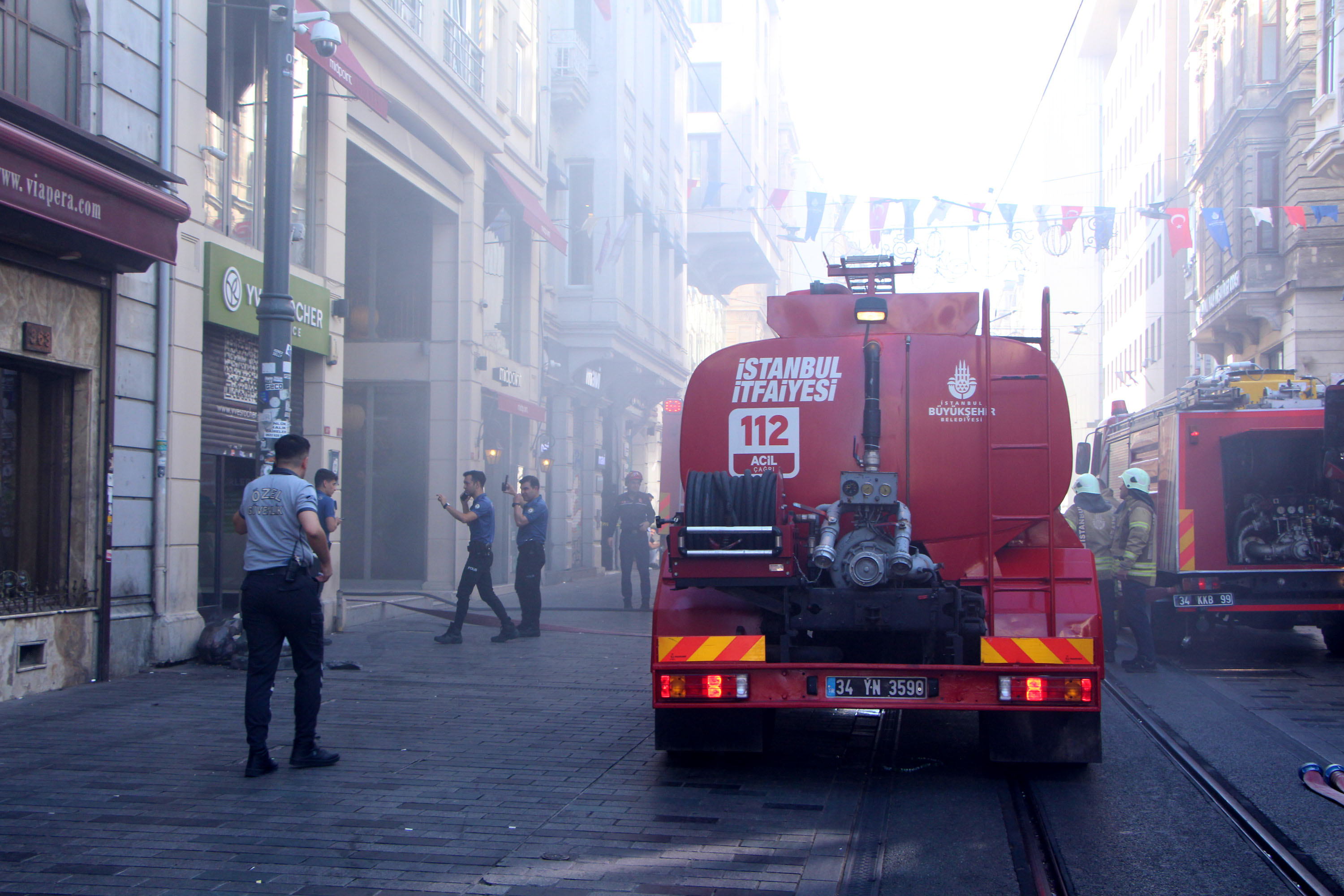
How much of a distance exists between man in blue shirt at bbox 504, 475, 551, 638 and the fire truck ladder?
705 centimetres

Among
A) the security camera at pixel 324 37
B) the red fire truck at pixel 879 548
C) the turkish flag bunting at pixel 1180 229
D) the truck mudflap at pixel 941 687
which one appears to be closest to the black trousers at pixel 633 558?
the security camera at pixel 324 37

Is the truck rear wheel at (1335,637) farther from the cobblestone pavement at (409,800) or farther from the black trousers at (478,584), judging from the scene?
the black trousers at (478,584)

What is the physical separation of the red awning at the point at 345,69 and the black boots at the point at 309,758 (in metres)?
7.52

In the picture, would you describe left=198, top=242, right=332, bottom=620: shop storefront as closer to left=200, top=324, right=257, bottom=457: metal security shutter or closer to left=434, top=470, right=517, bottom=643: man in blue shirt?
left=200, top=324, right=257, bottom=457: metal security shutter

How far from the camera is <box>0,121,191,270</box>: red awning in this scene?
7.88 metres

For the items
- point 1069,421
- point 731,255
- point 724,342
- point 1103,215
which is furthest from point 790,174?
point 1069,421

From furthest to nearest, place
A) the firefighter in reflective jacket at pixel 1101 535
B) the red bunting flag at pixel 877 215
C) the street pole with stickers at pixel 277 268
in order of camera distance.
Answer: the red bunting flag at pixel 877 215, the firefighter in reflective jacket at pixel 1101 535, the street pole with stickers at pixel 277 268

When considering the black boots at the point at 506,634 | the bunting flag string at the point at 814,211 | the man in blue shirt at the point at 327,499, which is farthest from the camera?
the bunting flag string at the point at 814,211

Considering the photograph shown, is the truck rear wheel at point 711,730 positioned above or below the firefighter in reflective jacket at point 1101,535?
below

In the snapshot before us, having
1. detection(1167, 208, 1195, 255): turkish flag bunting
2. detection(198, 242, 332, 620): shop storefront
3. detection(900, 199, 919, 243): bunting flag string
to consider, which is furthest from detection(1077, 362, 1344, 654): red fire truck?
detection(1167, 208, 1195, 255): turkish flag bunting

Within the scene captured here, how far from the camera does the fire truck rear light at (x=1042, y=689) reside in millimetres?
5746

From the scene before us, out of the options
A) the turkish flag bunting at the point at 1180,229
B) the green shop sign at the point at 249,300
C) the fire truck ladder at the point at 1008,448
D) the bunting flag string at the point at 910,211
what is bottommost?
the fire truck ladder at the point at 1008,448

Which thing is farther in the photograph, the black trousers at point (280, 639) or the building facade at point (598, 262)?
the building facade at point (598, 262)

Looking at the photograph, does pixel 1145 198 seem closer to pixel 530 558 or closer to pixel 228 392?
pixel 530 558
